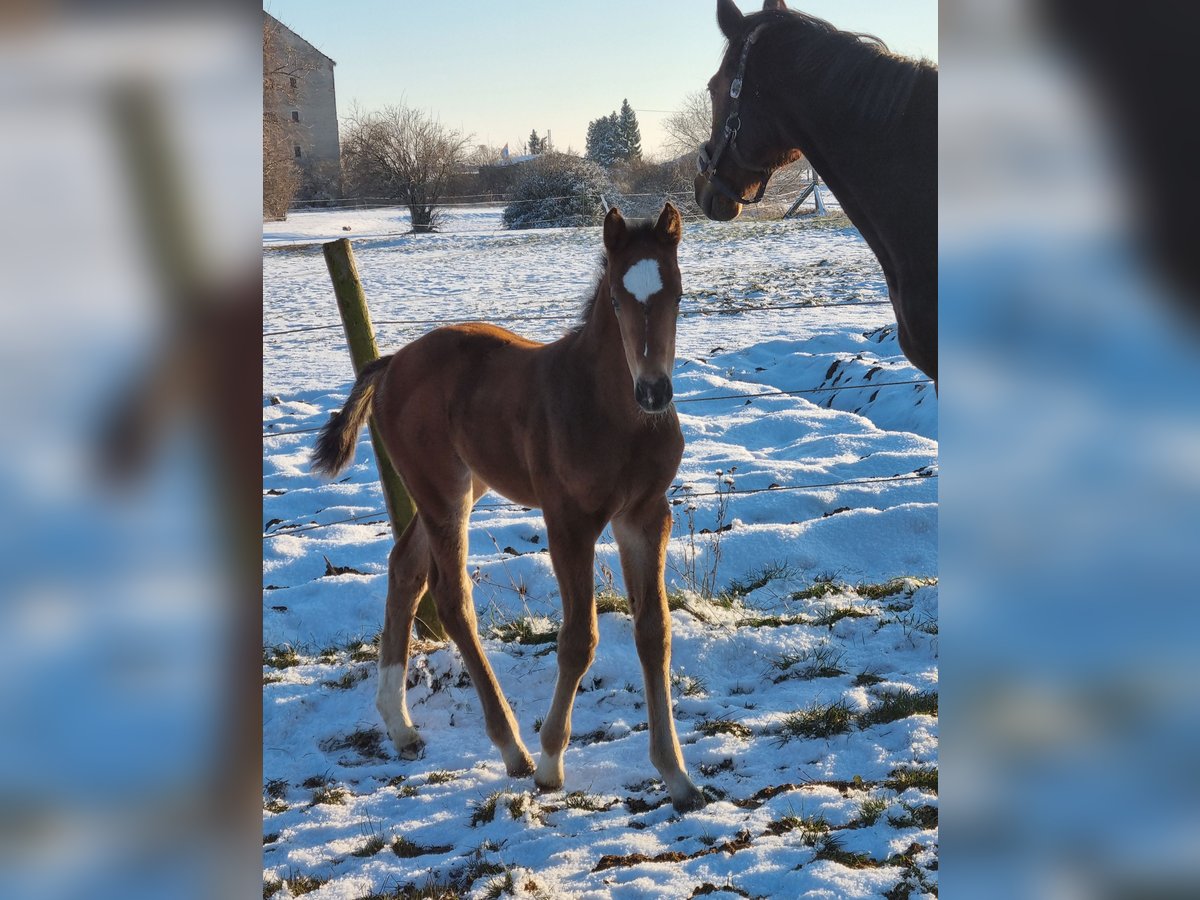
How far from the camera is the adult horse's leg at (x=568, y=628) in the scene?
292 cm

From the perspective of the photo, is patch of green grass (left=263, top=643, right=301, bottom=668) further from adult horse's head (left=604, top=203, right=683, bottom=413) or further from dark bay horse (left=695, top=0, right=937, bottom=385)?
dark bay horse (left=695, top=0, right=937, bottom=385)

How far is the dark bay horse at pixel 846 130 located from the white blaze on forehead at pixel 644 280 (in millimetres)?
637

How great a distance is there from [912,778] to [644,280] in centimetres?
164

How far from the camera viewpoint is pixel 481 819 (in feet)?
9.39

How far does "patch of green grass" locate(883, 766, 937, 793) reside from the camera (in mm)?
2695

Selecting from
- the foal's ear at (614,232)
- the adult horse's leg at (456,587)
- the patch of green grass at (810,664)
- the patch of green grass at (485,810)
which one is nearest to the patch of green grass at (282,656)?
the adult horse's leg at (456,587)

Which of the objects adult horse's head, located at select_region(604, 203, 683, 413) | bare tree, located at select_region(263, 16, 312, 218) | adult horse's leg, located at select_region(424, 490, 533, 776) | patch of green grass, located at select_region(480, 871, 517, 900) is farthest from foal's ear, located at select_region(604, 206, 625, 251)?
bare tree, located at select_region(263, 16, 312, 218)

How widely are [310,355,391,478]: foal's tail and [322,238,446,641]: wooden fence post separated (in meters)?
0.38

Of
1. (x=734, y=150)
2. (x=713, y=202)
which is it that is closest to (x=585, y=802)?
(x=713, y=202)
